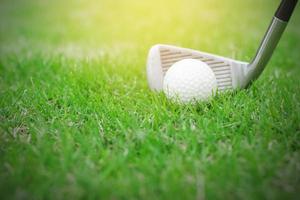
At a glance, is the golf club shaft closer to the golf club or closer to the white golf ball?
the golf club

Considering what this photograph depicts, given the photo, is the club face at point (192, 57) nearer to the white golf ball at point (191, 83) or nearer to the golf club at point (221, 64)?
the golf club at point (221, 64)

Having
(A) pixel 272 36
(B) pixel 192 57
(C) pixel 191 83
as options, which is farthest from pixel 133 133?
(A) pixel 272 36

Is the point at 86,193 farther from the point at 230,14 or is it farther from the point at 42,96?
the point at 230,14

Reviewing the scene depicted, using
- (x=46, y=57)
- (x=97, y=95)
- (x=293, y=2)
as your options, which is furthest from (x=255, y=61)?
(x=46, y=57)

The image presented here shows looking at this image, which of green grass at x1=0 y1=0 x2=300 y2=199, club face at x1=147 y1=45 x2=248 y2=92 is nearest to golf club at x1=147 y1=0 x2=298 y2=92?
club face at x1=147 y1=45 x2=248 y2=92

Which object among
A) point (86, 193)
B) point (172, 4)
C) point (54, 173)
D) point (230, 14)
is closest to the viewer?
point (86, 193)

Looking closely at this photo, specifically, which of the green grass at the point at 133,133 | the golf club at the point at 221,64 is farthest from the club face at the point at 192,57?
the green grass at the point at 133,133

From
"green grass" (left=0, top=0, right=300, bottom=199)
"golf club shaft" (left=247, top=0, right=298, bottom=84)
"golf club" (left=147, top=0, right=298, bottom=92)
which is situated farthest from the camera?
"golf club" (left=147, top=0, right=298, bottom=92)
